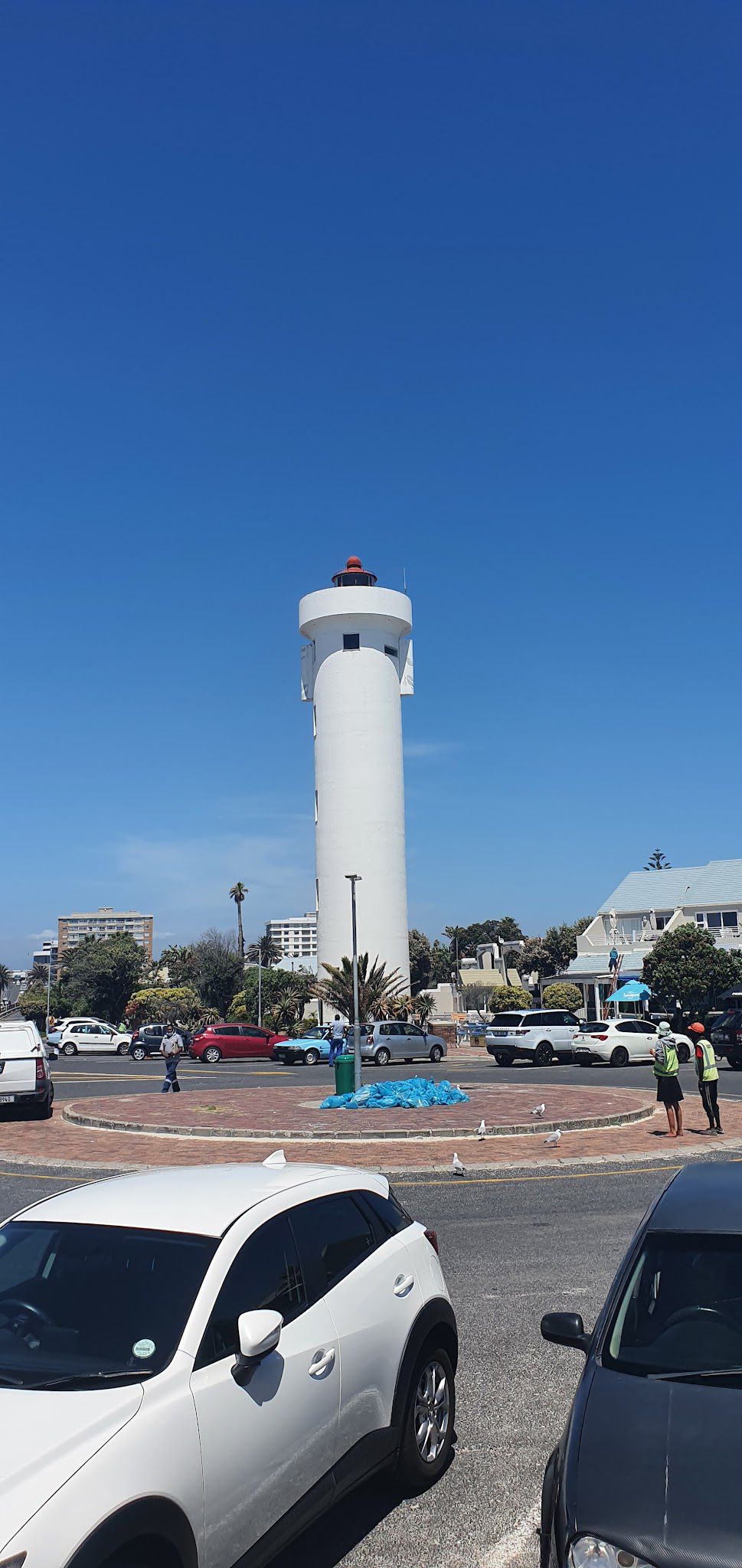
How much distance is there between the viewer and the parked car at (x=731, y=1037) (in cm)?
3244

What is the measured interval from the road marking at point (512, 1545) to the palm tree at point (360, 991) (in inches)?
1817

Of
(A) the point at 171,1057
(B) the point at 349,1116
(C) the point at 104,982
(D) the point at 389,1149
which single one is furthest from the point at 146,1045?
(C) the point at 104,982

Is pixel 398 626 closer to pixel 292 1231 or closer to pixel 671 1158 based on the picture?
pixel 671 1158

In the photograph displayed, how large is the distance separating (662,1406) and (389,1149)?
13.2 meters

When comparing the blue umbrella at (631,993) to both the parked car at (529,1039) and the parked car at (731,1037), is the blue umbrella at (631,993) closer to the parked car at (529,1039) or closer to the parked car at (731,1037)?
the parked car at (529,1039)

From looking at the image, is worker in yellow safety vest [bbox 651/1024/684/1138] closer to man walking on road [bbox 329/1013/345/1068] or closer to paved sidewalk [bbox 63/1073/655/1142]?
paved sidewalk [bbox 63/1073/655/1142]

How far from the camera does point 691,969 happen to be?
52062mm

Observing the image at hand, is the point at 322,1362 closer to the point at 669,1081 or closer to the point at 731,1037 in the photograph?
the point at 669,1081

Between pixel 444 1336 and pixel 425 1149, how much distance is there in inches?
447

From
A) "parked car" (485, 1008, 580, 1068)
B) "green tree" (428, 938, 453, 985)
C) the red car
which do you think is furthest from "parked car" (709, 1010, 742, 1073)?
"green tree" (428, 938, 453, 985)

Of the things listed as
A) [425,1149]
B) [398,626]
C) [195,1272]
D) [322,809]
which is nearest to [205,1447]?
[195,1272]

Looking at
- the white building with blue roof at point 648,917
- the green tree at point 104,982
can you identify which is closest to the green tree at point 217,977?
the green tree at point 104,982

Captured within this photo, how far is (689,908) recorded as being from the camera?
64625mm

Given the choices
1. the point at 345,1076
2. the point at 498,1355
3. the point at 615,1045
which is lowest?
the point at 615,1045
